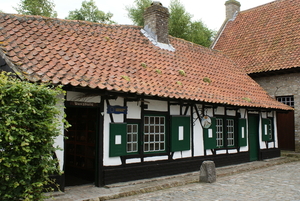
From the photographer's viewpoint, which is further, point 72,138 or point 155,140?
point 72,138

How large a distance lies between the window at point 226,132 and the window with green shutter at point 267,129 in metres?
2.38

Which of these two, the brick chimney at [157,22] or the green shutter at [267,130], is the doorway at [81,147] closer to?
the brick chimney at [157,22]

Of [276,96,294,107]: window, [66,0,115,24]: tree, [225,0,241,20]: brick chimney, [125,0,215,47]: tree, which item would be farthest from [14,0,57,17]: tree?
[276,96,294,107]: window

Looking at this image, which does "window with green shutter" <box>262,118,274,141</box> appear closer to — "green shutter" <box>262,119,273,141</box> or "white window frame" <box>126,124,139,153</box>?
"green shutter" <box>262,119,273,141</box>

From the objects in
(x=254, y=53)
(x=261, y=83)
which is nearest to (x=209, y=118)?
(x=261, y=83)

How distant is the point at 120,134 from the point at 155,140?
150cm

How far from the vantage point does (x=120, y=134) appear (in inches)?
333

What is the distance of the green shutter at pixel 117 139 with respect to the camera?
8258 mm

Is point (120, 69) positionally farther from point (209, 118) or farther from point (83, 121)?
point (209, 118)

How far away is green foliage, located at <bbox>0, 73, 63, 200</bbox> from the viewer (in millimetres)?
4719

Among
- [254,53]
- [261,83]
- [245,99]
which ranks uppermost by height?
[254,53]

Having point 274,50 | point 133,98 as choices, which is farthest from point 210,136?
point 274,50

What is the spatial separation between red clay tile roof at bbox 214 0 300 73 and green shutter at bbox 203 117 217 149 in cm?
665

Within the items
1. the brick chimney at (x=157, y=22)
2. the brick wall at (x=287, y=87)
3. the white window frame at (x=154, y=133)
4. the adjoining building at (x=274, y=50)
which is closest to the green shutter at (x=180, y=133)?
the white window frame at (x=154, y=133)
